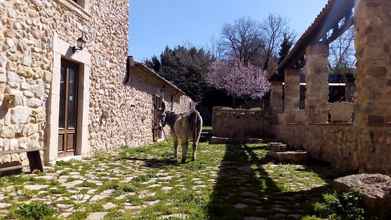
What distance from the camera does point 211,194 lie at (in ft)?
16.3

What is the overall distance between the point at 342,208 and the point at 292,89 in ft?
35.9

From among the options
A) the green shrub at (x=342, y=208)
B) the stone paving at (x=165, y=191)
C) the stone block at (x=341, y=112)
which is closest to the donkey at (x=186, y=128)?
the stone paving at (x=165, y=191)

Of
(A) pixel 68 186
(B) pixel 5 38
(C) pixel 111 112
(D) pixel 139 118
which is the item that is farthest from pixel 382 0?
(D) pixel 139 118

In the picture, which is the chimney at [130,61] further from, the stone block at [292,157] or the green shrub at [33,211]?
the green shrub at [33,211]

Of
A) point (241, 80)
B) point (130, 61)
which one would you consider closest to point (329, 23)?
point (130, 61)

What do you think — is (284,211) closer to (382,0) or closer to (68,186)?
(68,186)

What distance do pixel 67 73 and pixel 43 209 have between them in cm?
501

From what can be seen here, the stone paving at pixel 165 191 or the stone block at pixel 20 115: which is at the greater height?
the stone block at pixel 20 115

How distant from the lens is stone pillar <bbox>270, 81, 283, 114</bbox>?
60.7 ft

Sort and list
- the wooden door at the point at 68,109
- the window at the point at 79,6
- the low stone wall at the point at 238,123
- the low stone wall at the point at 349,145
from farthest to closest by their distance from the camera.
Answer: the low stone wall at the point at 238,123
the wooden door at the point at 68,109
the window at the point at 79,6
the low stone wall at the point at 349,145

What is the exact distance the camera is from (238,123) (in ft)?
64.3

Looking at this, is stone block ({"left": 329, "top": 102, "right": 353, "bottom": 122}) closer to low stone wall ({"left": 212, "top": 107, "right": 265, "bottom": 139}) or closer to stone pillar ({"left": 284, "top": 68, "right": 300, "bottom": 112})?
stone pillar ({"left": 284, "top": 68, "right": 300, "bottom": 112})

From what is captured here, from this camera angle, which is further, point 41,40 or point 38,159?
point 41,40

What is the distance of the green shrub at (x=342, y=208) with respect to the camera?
12.7ft
